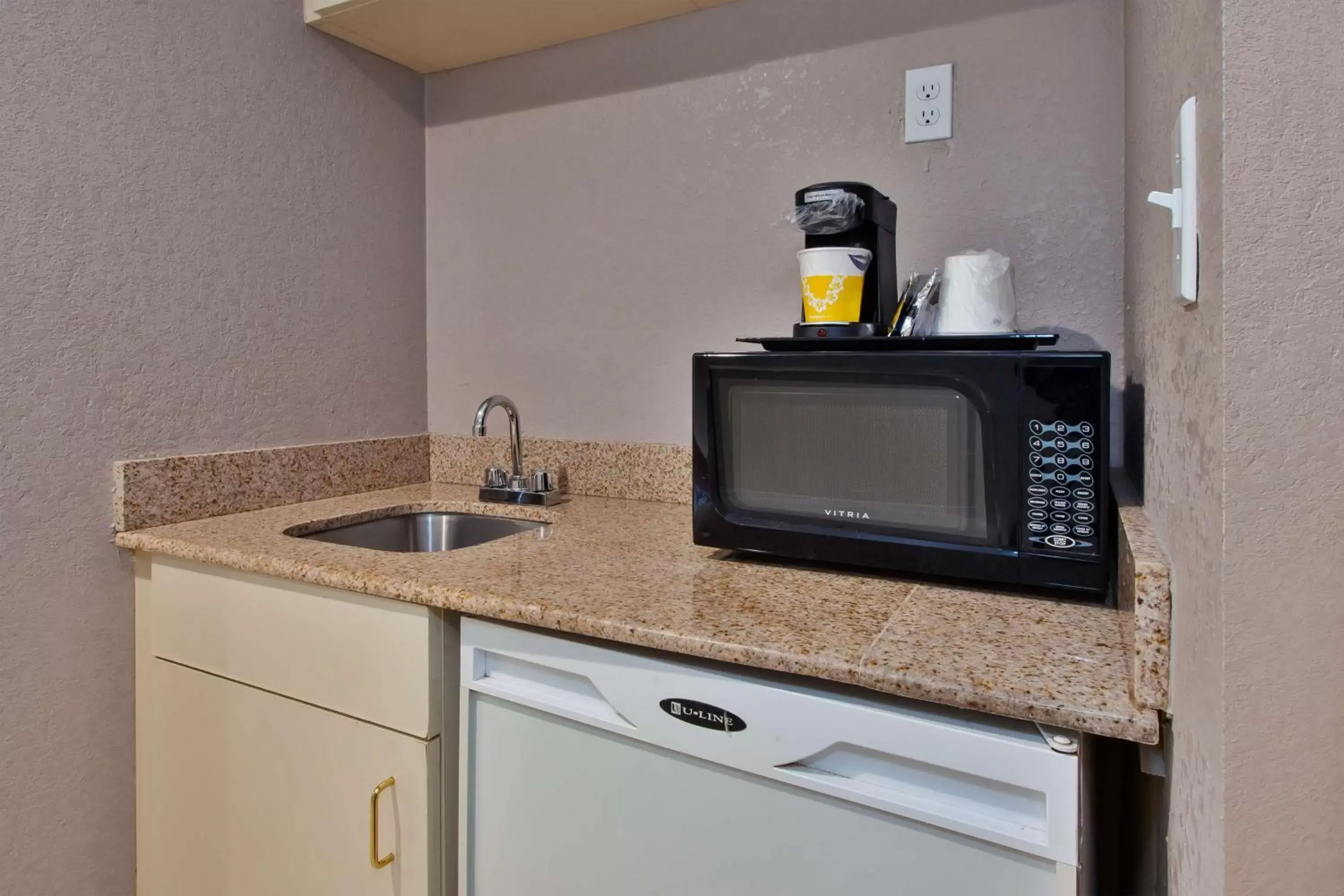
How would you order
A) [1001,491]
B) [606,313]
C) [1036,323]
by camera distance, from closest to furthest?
1. [1001,491]
2. [1036,323]
3. [606,313]

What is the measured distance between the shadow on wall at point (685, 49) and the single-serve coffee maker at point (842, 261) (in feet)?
1.20

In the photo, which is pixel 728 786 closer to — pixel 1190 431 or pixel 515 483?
pixel 1190 431

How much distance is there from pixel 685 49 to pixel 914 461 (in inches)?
38.1

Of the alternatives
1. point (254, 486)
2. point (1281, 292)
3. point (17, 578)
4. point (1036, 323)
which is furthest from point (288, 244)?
point (1281, 292)

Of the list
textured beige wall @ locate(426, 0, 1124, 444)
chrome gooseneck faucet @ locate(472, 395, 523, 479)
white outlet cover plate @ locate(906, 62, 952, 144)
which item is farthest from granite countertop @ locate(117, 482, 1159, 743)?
white outlet cover plate @ locate(906, 62, 952, 144)

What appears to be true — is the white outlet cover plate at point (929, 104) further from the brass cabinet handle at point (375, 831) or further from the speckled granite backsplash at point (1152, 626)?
the brass cabinet handle at point (375, 831)

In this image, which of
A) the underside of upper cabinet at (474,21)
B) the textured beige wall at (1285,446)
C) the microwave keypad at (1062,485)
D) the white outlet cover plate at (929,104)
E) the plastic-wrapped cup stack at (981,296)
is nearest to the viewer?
the textured beige wall at (1285,446)

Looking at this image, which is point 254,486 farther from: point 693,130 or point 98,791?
point 693,130

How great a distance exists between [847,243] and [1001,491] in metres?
0.42

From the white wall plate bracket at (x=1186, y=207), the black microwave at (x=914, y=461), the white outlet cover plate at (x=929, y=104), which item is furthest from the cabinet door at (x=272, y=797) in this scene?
the white outlet cover plate at (x=929, y=104)

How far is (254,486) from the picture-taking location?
142cm

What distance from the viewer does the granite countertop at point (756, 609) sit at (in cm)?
66

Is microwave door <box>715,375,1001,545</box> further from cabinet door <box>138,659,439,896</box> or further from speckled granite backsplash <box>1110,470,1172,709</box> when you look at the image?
cabinet door <box>138,659,439,896</box>

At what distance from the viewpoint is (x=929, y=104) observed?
1243 millimetres
